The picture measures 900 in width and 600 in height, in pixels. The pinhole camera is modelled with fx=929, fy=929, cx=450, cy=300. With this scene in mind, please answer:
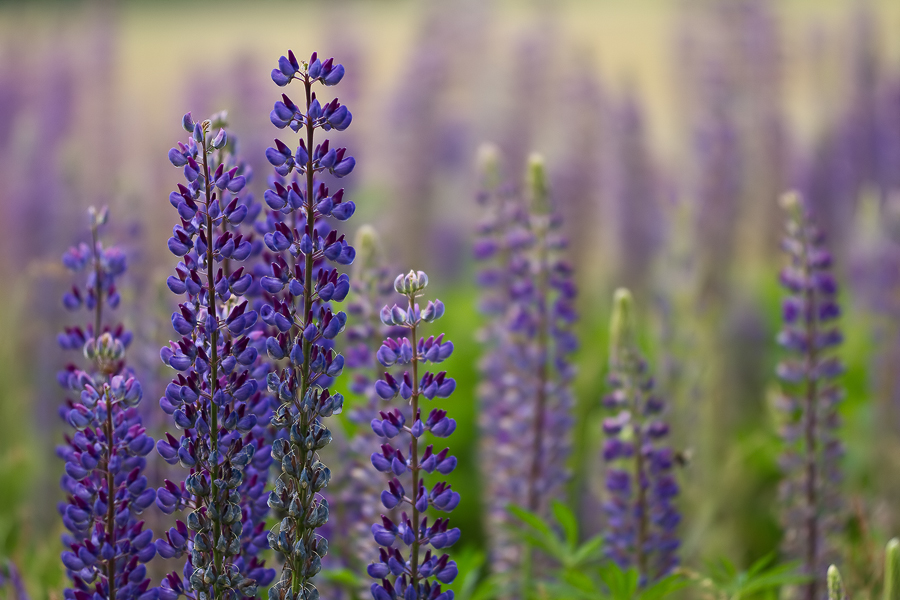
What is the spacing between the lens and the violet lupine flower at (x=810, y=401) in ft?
4.40

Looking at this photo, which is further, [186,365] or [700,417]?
[700,417]

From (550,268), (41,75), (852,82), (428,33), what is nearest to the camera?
(550,268)

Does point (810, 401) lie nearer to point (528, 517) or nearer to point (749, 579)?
point (749, 579)

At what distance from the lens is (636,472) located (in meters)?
1.28

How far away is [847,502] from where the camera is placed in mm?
1565

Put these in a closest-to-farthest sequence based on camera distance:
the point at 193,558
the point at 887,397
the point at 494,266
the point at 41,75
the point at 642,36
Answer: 1. the point at 193,558
2. the point at 494,266
3. the point at 887,397
4. the point at 41,75
5. the point at 642,36

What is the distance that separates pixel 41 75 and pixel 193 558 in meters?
3.47

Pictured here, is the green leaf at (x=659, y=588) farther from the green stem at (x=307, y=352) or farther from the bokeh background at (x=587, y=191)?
the green stem at (x=307, y=352)

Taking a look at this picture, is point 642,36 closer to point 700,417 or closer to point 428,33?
point 428,33

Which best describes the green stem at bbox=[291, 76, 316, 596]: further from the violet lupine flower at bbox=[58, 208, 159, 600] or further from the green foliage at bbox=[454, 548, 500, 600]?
the green foliage at bbox=[454, 548, 500, 600]

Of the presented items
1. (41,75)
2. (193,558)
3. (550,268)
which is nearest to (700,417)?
(550,268)

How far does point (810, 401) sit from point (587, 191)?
1852mm

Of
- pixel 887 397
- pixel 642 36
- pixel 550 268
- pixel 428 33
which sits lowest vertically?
pixel 887 397

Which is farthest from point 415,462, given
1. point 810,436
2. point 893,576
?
point 810,436
